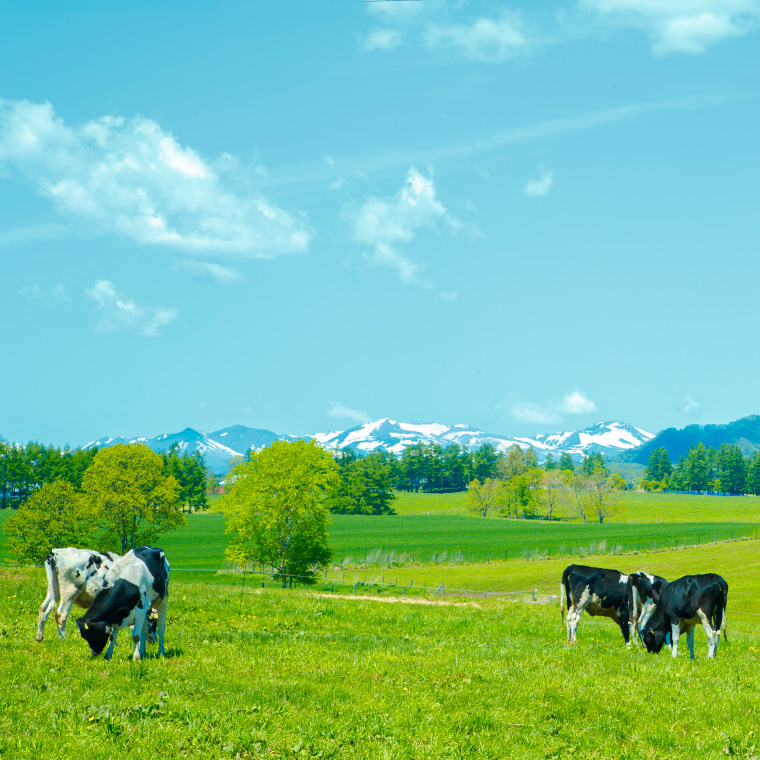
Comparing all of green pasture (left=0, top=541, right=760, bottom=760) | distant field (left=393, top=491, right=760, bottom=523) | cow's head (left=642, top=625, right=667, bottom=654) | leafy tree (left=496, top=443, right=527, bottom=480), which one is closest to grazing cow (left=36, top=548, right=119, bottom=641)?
green pasture (left=0, top=541, right=760, bottom=760)

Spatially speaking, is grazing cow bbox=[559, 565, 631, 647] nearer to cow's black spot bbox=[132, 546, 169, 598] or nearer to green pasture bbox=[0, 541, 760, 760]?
green pasture bbox=[0, 541, 760, 760]

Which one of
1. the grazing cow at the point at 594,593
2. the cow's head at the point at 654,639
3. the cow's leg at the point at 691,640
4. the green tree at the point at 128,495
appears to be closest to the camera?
the cow's leg at the point at 691,640

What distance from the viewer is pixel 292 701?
1107cm

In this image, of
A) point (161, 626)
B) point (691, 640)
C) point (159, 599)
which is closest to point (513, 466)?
point (691, 640)

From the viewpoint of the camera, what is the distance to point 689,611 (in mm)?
18391

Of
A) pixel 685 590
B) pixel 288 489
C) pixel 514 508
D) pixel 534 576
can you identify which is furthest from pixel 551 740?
pixel 514 508

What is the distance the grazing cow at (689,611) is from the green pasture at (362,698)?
2.29ft

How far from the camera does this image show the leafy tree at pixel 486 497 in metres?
163

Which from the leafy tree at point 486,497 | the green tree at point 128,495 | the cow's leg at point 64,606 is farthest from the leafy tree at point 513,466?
the cow's leg at point 64,606

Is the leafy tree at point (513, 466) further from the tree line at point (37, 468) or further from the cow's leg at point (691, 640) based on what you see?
the cow's leg at point (691, 640)

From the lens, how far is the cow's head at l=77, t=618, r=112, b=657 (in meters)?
13.4

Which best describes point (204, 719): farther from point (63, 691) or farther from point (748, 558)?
point (748, 558)

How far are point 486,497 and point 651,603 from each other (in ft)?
482

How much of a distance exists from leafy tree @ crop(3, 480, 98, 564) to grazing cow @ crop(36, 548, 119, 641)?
56523mm
